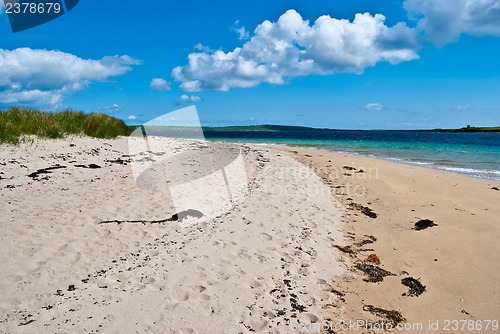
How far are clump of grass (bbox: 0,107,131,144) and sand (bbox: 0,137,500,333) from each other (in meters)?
1.29

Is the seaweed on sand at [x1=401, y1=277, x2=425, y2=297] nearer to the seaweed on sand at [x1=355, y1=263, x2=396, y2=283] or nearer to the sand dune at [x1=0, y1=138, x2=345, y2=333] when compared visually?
the seaweed on sand at [x1=355, y1=263, x2=396, y2=283]

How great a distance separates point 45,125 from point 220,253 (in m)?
10.6

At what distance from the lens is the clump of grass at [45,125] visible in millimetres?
10867

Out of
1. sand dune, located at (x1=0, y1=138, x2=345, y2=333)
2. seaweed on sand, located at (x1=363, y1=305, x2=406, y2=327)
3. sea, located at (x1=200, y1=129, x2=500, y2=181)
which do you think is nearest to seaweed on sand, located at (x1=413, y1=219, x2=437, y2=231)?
sand dune, located at (x1=0, y1=138, x2=345, y2=333)

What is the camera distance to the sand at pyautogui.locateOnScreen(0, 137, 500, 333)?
3.72 metres

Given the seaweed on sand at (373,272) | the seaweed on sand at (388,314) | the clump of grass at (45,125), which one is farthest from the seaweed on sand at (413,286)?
the clump of grass at (45,125)

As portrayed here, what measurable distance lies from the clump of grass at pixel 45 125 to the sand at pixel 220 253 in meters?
1.29

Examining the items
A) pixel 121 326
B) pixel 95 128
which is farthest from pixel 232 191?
pixel 95 128

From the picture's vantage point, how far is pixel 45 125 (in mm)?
12289

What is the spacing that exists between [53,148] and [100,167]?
7.37 ft

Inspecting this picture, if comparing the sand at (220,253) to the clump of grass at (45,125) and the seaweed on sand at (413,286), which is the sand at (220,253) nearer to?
the seaweed on sand at (413,286)

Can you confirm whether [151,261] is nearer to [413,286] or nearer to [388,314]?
[388,314]

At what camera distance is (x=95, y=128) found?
15.9 meters

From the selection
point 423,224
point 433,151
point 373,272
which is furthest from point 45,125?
point 433,151
